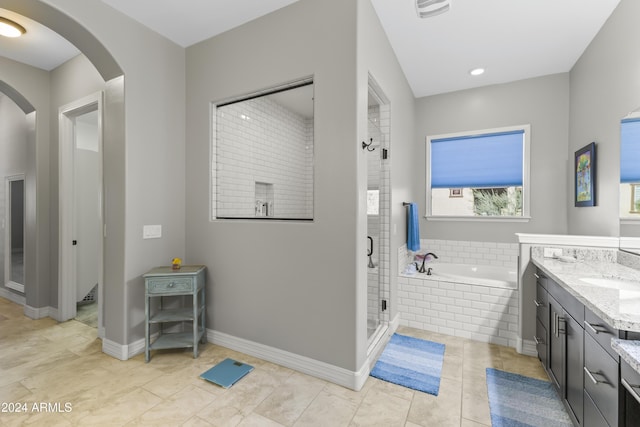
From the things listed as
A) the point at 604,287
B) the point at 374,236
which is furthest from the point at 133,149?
the point at 604,287

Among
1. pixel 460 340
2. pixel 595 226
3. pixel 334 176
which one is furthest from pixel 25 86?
pixel 595 226

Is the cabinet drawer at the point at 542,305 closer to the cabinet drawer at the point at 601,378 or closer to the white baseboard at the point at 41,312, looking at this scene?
the cabinet drawer at the point at 601,378

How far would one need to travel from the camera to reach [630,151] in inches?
84.2

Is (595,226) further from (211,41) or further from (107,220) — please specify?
(107,220)

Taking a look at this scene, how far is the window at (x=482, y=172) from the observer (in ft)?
12.0

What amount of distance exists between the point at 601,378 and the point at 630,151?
1.89 m

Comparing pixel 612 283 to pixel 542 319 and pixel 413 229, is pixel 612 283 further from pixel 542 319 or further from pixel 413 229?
pixel 413 229

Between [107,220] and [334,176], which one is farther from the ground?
[334,176]

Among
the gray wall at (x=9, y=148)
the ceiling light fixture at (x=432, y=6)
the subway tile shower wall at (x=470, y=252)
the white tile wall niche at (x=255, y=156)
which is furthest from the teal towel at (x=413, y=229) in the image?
the gray wall at (x=9, y=148)

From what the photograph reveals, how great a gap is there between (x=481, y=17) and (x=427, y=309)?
2.88 m

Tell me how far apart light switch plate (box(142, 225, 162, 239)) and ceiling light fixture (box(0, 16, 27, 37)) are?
213 cm

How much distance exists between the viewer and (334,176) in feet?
6.87

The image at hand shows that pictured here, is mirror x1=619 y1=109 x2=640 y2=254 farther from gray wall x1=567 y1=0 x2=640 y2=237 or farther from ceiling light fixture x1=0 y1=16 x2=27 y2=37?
ceiling light fixture x1=0 y1=16 x2=27 y2=37

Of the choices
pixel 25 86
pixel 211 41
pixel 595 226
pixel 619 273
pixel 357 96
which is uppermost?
pixel 211 41
